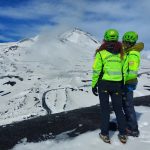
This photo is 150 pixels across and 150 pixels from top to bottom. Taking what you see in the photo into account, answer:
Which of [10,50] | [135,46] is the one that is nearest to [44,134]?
[135,46]

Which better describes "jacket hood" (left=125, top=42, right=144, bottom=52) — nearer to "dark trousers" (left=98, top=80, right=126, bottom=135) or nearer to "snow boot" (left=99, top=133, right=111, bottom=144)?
"dark trousers" (left=98, top=80, right=126, bottom=135)

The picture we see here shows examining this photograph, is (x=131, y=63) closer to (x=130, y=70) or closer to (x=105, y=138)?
(x=130, y=70)

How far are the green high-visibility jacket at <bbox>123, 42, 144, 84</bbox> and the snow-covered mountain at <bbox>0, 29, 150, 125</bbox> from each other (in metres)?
32.9

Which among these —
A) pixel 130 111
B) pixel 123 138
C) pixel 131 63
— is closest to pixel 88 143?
pixel 123 138

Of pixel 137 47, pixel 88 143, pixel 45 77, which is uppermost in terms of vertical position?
pixel 137 47

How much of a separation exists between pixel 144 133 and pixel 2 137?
3.17m

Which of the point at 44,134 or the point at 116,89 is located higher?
the point at 116,89

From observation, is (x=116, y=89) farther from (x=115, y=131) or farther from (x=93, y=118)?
(x=93, y=118)

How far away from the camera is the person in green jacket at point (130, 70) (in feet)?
25.7

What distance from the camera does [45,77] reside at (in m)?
92.8

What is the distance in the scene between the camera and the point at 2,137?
837 cm

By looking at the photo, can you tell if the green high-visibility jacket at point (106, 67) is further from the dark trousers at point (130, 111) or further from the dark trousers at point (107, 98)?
the dark trousers at point (130, 111)

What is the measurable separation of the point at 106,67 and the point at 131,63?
66cm

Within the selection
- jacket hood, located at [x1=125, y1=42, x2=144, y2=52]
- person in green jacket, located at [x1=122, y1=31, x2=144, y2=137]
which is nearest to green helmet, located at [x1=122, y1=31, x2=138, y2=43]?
person in green jacket, located at [x1=122, y1=31, x2=144, y2=137]
